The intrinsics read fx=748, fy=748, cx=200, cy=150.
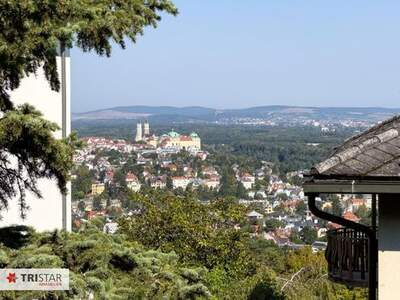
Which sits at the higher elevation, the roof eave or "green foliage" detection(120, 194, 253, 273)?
the roof eave

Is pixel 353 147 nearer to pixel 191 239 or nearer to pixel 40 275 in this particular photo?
pixel 40 275

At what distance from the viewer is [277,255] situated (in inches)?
1010

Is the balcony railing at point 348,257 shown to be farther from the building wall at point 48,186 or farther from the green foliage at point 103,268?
the building wall at point 48,186

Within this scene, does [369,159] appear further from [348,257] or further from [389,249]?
[348,257]

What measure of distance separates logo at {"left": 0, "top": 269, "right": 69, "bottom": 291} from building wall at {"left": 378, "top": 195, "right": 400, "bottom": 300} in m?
1.98

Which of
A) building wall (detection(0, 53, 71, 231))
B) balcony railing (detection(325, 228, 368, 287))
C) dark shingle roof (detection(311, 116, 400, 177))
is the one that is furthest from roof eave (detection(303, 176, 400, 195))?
building wall (detection(0, 53, 71, 231))

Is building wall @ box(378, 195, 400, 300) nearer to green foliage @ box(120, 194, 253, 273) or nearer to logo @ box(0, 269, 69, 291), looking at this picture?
logo @ box(0, 269, 69, 291)

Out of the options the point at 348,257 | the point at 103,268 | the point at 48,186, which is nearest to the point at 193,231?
the point at 48,186

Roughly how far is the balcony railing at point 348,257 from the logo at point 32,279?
1.76 m

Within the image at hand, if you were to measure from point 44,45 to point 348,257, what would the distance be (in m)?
2.31

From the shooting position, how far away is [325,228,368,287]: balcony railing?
4.68 meters

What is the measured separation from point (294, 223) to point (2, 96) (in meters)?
54.1

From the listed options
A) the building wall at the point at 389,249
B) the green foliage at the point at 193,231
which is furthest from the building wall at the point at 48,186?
the green foliage at the point at 193,231

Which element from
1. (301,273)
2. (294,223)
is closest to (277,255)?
(301,273)
